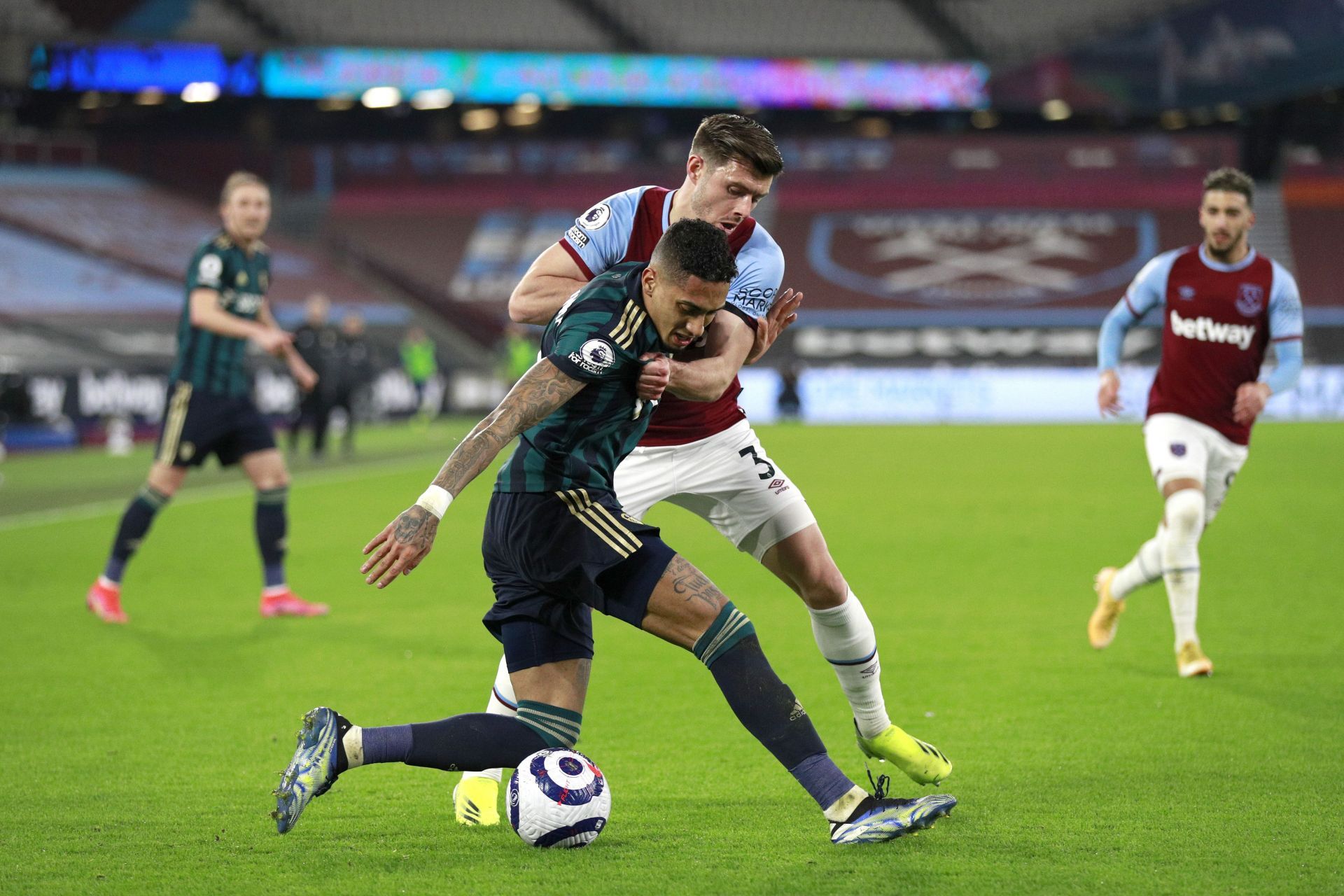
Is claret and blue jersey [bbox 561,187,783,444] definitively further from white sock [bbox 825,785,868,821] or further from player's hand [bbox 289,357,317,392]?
player's hand [bbox 289,357,317,392]

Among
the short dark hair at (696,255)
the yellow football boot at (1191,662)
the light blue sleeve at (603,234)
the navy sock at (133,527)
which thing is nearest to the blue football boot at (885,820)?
the short dark hair at (696,255)

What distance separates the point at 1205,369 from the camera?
6535mm

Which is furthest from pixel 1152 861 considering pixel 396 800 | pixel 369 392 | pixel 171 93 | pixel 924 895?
pixel 171 93

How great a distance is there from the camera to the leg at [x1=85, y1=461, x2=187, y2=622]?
7785mm

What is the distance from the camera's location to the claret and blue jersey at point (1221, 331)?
6477 millimetres

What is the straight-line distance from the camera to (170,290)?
1242 inches

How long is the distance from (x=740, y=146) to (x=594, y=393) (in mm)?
898

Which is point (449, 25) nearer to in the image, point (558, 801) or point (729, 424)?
point (729, 424)

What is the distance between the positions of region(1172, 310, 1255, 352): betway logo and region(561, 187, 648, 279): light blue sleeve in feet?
10.8

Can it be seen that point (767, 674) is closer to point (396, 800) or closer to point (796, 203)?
point (396, 800)

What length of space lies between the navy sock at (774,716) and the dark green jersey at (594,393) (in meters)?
0.59

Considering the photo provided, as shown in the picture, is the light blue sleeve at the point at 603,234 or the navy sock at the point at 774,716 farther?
the light blue sleeve at the point at 603,234

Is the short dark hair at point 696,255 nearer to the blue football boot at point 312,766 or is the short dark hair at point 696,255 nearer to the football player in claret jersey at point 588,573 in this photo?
the football player in claret jersey at point 588,573

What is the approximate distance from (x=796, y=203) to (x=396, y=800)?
36097mm
